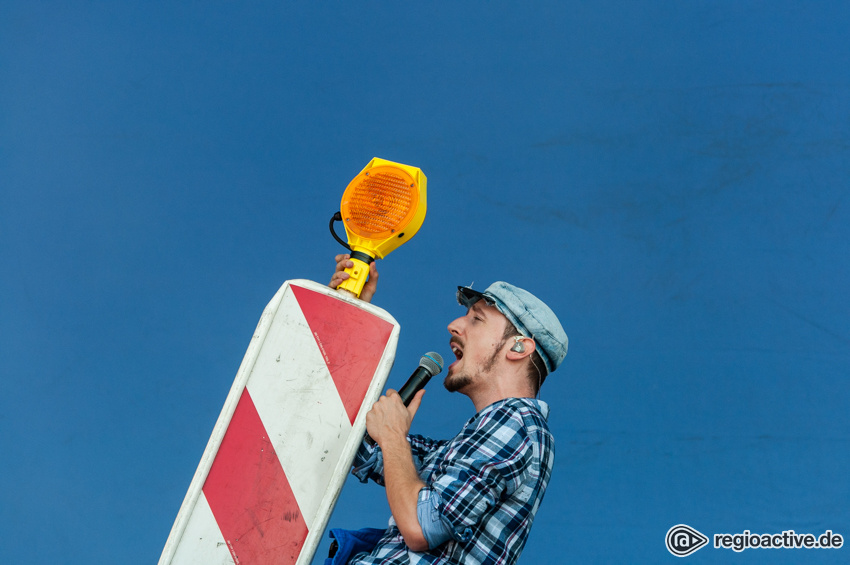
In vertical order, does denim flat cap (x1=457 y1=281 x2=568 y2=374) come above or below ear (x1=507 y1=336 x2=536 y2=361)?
above

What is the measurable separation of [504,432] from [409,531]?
0.25 m

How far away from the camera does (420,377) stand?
1.52 metres

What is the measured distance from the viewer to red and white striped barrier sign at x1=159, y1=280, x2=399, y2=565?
1401mm

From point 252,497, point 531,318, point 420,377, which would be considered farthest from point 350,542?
point 531,318

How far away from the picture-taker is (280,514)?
4.63 feet

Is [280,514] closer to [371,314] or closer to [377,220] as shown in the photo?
[371,314]

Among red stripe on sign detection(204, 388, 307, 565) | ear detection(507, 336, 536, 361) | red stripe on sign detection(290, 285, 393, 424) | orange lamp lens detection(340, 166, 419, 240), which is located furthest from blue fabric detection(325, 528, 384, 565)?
orange lamp lens detection(340, 166, 419, 240)

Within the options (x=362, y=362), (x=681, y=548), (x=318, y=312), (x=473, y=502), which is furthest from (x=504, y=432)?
(x=681, y=548)

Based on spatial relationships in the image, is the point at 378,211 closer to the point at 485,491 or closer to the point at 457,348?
the point at 457,348

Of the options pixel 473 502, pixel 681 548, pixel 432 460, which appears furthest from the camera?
pixel 681 548

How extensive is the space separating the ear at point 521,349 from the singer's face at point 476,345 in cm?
3

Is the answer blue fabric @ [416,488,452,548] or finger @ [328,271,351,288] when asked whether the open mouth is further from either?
blue fabric @ [416,488,452,548]

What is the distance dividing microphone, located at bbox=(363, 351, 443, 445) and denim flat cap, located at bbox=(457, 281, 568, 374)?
0.18m
